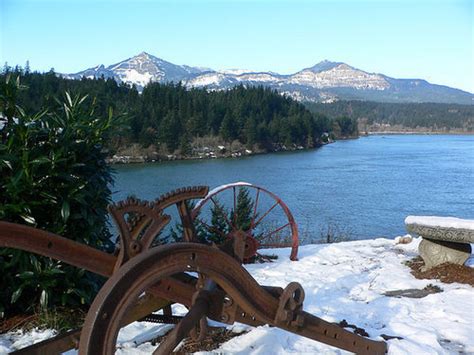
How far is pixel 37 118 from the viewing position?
4152 mm

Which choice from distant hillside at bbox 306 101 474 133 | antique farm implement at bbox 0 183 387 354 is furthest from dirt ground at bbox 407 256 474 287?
distant hillside at bbox 306 101 474 133

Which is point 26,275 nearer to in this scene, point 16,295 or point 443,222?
point 16,295

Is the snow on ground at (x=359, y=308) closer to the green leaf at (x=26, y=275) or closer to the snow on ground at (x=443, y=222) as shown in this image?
the green leaf at (x=26, y=275)

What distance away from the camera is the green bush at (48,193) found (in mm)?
3891

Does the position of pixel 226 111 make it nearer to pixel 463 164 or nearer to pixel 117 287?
pixel 463 164

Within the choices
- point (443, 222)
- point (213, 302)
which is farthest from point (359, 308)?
point (213, 302)

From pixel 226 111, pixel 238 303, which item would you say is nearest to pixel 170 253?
pixel 238 303

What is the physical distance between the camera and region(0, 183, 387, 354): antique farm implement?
6.70ft

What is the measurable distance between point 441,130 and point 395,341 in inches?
4382

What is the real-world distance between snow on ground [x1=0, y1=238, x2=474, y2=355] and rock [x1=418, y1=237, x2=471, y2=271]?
308 millimetres

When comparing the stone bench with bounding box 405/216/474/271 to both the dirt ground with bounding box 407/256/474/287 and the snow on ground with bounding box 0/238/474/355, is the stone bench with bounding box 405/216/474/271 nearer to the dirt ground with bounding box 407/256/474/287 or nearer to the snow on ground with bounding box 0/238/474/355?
the dirt ground with bounding box 407/256/474/287

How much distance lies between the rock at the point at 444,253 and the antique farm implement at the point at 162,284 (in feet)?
12.2

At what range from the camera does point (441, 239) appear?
634 cm

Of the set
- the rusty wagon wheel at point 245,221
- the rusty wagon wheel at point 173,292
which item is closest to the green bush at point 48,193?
the rusty wagon wheel at point 245,221
